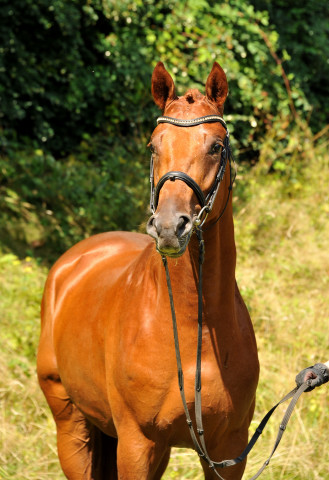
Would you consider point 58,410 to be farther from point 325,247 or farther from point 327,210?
point 327,210

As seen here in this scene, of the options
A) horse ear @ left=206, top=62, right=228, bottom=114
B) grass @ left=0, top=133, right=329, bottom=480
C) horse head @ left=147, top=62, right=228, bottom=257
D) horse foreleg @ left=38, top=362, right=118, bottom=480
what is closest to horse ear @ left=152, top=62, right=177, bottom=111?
horse head @ left=147, top=62, right=228, bottom=257

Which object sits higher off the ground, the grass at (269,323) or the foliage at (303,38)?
the foliage at (303,38)

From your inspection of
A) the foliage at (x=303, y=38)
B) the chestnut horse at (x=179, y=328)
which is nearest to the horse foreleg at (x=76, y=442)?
the chestnut horse at (x=179, y=328)

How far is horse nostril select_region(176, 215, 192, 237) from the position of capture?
213 centimetres

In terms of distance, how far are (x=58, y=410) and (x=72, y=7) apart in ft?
17.2

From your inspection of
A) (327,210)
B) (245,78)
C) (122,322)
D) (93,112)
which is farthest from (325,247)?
(122,322)

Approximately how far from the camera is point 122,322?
2.82m

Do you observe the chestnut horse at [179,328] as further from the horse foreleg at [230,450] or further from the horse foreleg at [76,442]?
the horse foreleg at [76,442]

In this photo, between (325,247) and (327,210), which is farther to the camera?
(327,210)

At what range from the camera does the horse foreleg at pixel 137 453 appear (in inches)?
107

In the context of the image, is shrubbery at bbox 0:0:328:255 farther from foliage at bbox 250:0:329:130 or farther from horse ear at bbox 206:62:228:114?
horse ear at bbox 206:62:228:114

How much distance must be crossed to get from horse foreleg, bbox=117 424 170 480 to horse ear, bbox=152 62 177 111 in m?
1.40

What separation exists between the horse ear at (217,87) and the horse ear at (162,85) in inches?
6.0

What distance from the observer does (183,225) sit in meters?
2.17
